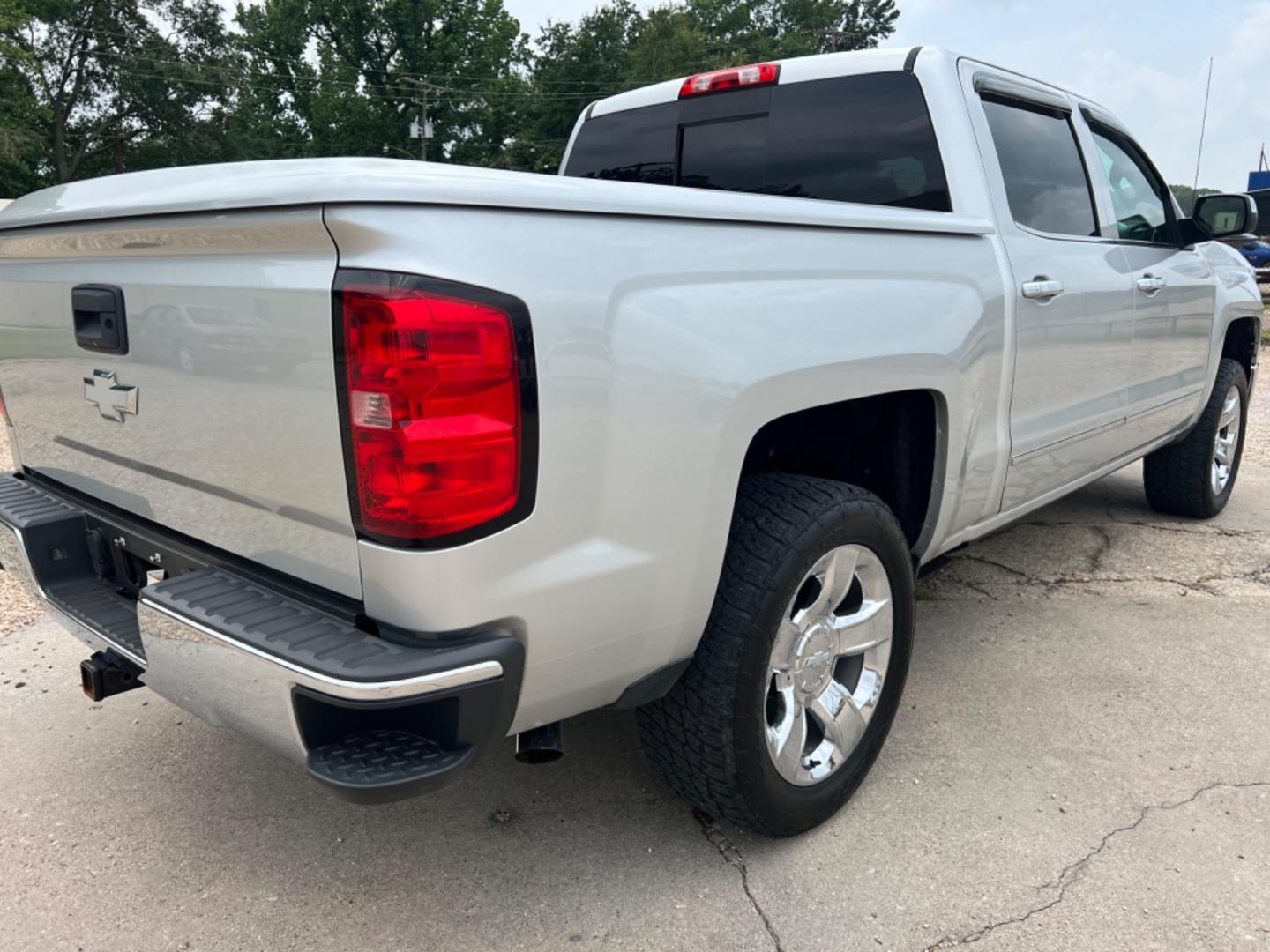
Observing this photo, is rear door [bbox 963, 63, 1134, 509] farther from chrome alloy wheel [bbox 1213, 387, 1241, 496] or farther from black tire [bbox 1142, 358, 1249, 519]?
chrome alloy wheel [bbox 1213, 387, 1241, 496]

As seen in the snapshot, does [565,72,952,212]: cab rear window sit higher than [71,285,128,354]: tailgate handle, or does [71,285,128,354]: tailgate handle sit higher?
[565,72,952,212]: cab rear window

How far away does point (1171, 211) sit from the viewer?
13.3ft

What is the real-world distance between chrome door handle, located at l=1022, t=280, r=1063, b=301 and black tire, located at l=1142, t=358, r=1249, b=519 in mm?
2181

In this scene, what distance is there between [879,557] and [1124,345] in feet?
5.56

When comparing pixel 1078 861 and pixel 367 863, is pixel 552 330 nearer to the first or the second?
pixel 367 863

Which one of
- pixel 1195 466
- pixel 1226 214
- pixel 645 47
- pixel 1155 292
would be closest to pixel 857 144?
pixel 1155 292

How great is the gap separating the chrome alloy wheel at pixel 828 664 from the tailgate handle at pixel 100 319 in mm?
1492

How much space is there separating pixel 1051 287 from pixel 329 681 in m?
2.36

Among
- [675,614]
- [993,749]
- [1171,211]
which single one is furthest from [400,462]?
[1171,211]

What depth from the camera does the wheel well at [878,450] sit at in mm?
2414

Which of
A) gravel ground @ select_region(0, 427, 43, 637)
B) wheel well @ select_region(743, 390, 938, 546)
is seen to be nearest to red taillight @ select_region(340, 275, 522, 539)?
wheel well @ select_region(743, 390, 938, 546)

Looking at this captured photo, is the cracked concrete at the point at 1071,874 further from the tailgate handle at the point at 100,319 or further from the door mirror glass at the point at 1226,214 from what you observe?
the door mirror glass at the point at 1226,214

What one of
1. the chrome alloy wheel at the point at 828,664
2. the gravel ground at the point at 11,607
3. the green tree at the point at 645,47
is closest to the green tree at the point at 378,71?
the green tree at the point at 645,47

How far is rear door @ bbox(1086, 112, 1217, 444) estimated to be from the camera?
3516 mm
